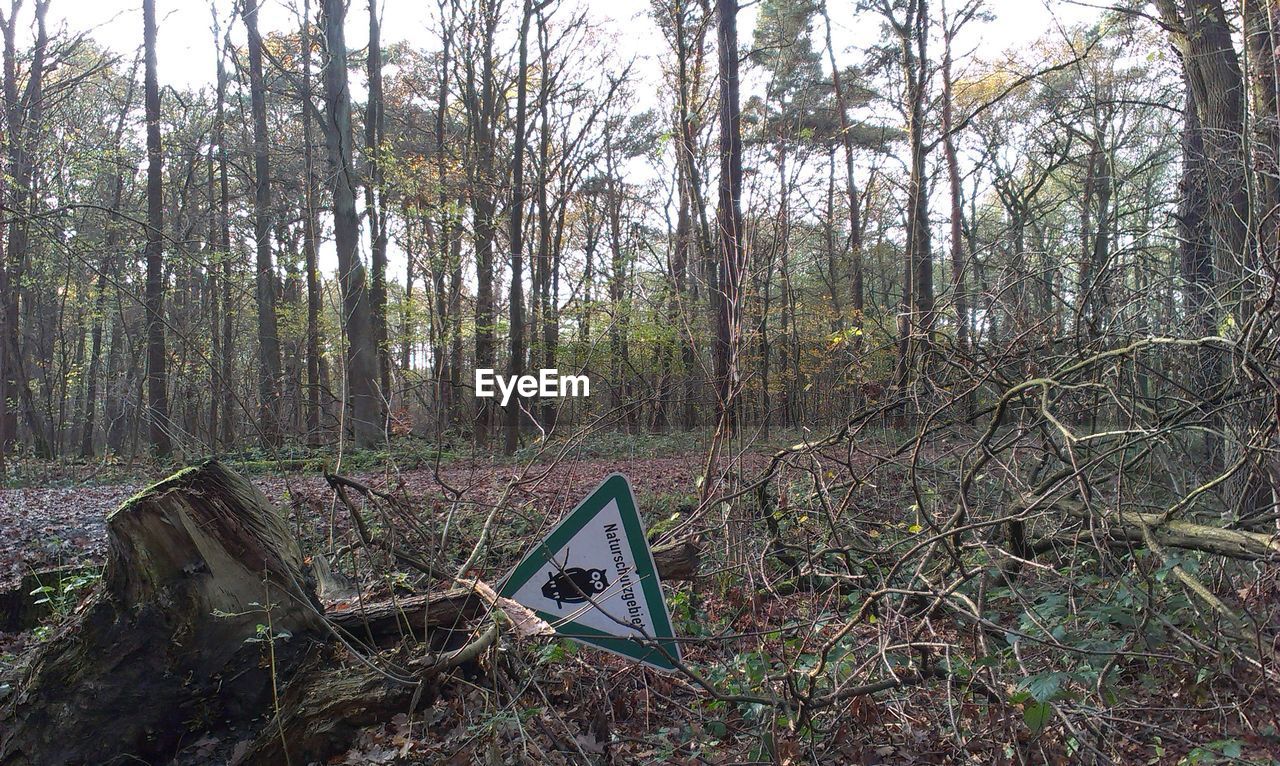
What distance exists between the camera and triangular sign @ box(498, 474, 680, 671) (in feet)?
10.4

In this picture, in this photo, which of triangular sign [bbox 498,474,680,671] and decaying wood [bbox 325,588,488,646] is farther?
decaying wood [bbox 325,588,488,646]

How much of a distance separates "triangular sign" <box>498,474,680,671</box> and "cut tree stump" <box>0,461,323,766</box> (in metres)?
1.12

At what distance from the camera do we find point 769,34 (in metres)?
18.2

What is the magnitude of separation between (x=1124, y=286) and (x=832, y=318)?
47.4ft

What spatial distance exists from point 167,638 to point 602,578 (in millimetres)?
2012

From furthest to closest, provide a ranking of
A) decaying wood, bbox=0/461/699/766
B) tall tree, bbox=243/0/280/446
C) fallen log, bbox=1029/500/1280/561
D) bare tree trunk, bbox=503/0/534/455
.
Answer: tall tree, bbox=243/0/280/446, bare tree trunk, bbox=503/0/534/455, decaying wood, bbox=0/461/699/766, fallen log, bbox=1029/500/1280/561

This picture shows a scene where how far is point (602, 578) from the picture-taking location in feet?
10.5

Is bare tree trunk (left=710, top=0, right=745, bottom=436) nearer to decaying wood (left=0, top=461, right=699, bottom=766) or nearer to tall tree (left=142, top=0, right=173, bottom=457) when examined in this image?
decaying wood (left=0, top=461, right=699, bottom=766)

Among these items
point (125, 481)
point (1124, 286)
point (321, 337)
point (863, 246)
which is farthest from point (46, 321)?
point (1124, 286)

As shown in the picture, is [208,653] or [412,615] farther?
[412,615]

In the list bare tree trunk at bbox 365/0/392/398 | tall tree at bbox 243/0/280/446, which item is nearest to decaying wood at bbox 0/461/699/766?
bare tree trunk at bbox 365/0/392/398

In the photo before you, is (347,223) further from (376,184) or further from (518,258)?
(518,258)

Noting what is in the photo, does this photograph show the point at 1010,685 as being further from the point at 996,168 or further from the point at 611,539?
the point at 996,168

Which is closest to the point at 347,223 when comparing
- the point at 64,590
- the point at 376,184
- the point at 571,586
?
the point at 376,184
